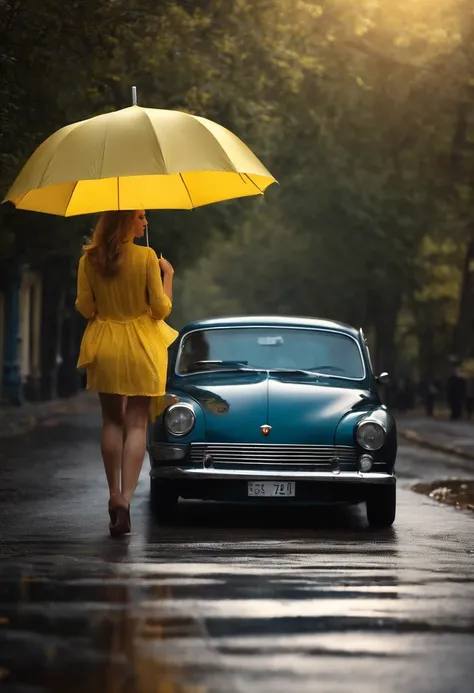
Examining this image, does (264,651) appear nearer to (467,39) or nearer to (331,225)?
(467,39)

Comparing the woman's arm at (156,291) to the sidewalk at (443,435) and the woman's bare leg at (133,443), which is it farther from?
the sidewalk at (443,435)

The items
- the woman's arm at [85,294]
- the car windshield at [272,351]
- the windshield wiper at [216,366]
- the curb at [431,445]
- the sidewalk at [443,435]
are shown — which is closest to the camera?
the woman's arm at [85,294]

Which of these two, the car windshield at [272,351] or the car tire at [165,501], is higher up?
the car windshield at [272,351]

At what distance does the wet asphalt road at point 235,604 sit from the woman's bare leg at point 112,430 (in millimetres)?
493

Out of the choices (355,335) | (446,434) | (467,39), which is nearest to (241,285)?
(446,434)

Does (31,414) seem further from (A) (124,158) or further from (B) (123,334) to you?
(A) (124,158)

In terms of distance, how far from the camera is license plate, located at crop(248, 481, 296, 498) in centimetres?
1232

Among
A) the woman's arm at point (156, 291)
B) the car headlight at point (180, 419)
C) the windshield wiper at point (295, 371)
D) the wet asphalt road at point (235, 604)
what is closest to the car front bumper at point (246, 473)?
the car headlight at point (180, 419)

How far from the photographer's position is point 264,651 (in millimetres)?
6527

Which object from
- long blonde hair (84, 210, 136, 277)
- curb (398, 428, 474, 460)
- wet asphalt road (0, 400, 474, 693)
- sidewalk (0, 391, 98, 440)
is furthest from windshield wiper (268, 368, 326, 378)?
sidewalk (0, 391, 98, 440)

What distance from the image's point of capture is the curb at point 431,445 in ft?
84.8

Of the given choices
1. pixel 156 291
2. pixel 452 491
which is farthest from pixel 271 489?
pixel 452 491

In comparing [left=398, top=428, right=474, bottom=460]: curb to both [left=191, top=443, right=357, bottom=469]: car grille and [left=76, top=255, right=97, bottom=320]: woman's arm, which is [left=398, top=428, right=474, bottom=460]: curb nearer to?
[left=191, top=443, right=357, bottom=469]: car grille

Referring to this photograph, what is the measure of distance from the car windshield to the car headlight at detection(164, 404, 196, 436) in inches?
46.7
